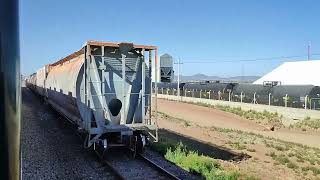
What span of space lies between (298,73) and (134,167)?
6049cm

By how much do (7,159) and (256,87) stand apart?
151 feet

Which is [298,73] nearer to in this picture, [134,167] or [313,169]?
[313,169]

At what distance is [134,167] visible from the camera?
38.0 ft

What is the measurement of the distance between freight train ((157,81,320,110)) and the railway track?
27.0 meters

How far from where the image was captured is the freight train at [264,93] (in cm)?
3691

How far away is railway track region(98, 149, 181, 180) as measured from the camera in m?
10.4

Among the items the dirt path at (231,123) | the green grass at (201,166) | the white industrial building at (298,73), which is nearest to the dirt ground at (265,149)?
the dirt path at (231,123)

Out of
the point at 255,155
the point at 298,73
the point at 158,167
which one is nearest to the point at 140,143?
the point at 158,167

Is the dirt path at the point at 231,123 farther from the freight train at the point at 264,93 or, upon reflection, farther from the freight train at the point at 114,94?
the freight train at the point at 114,94

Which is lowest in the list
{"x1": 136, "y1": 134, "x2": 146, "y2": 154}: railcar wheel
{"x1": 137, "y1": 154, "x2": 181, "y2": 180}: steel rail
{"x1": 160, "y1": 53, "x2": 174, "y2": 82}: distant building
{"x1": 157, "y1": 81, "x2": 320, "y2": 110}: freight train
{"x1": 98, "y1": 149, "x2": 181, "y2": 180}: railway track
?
{"x1": 98, "y1": 149, "x2": 181, "y2": 180}: railway track

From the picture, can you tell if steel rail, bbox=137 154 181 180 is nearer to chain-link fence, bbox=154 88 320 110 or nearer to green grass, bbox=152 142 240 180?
green grass, bbox=152 142 240 180

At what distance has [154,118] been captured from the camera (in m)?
13.7

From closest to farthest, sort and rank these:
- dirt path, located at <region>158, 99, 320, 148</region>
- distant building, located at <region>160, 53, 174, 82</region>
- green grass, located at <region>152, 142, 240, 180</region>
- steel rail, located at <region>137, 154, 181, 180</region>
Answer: steel rail, located at <region>137, 154, 181, 180</region> → green grass, located at <region>152, 142, 240, 180</region> → distant building, located at <region>160, 53, 174, 82</region> → dirt path, located at <region>158, 99, 320, 148</region>

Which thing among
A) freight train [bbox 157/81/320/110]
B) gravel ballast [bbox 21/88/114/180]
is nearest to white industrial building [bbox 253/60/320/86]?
freight train [bbox 157/81/320/110]
